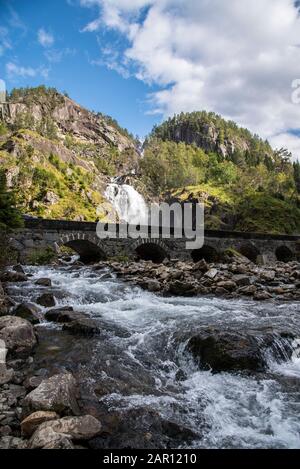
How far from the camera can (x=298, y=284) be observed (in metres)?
17.7

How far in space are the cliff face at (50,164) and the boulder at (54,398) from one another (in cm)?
2825

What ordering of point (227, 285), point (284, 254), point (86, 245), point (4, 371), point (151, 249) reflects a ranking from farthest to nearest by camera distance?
point (284, 254) → point (151, 249) → point (86, 245) → point (227, 285) → point (4, 371)

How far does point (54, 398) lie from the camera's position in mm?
5105

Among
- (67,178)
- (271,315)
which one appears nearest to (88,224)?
(271,315)

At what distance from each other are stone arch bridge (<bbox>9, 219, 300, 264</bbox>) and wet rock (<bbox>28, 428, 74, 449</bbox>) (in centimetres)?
2094

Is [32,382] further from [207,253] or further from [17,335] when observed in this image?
[207,253]

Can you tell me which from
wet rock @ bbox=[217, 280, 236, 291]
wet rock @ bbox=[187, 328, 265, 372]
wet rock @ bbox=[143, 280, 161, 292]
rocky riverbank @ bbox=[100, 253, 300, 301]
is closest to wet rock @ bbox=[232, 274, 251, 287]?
rocky riverbank @ bbox=[100, 253, 300, 301]

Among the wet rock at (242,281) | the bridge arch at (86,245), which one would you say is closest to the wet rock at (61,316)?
the wet rock at (242,281)

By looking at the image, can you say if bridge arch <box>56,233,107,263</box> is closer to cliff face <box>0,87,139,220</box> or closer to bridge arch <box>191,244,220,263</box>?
cliff face <box>0,87,139,220</box>

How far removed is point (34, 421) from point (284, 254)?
40.9 metres

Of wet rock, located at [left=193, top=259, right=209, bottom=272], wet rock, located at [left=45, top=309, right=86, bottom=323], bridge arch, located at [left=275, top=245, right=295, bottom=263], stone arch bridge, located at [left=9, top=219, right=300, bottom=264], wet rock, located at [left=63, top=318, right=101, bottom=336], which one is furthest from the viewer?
bridge arch, located at [left=275, top=245, right=295, bottom=263]

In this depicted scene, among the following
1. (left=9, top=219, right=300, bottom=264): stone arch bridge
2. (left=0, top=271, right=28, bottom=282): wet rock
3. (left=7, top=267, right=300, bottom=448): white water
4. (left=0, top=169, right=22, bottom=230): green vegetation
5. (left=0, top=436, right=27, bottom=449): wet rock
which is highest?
(left=0, top=169, right=22, bottom=230): green vegetation

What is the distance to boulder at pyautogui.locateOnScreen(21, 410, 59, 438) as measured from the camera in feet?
15.0

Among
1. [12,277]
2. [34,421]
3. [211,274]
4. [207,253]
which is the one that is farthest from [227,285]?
[207,253]
